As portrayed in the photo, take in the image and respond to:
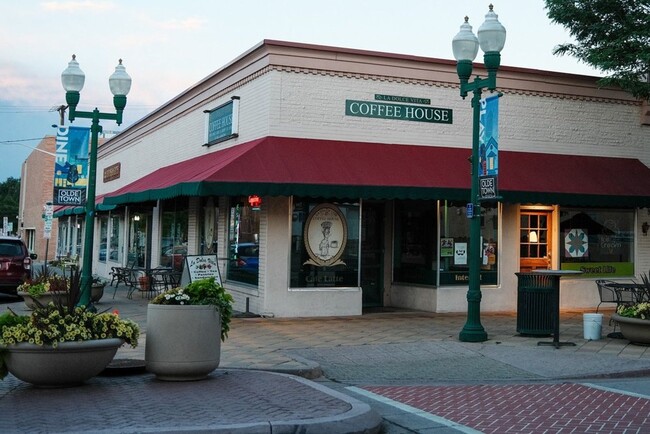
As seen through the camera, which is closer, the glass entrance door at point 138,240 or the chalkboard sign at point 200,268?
the chalkboard sign at point 200,268

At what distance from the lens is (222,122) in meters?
18.2

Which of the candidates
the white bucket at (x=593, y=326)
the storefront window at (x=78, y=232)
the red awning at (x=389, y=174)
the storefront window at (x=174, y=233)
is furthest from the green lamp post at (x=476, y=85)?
the storefront window at (x=78, y=232)

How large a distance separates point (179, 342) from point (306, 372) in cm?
199

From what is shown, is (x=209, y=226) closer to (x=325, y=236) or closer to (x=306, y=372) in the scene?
(x=325, y=236)

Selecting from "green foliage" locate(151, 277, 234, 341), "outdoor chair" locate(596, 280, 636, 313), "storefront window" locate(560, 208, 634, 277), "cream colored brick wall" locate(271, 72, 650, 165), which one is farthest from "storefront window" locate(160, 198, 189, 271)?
"green foliage" locate(151, 277, 234, 341)

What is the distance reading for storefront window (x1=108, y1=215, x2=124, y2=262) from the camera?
29027 mm

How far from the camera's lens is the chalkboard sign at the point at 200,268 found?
15.1m

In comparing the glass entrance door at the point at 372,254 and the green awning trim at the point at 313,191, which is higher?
the green awning trim at the point at 313,191

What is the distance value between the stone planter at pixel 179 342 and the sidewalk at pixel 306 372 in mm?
183

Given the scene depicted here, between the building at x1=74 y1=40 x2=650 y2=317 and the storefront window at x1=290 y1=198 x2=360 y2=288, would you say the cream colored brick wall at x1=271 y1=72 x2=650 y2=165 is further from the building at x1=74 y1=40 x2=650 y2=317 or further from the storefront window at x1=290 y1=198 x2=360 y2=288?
the storefront window at x1=290 y1=198 x2=360 y2=288

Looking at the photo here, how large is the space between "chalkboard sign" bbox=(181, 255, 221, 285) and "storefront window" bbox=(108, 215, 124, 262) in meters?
14.3

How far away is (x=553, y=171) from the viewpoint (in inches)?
677

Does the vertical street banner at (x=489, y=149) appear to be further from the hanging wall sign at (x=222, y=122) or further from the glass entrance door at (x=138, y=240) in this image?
the glass entrance door at (x=138, y=240)

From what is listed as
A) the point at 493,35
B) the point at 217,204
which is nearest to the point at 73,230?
the point at 217,204
